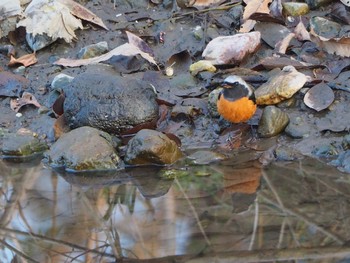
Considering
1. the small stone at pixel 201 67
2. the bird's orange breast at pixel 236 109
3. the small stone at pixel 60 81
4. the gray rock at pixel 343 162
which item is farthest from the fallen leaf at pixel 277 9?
the small stone at pixel 60 81

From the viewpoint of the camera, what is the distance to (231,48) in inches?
236

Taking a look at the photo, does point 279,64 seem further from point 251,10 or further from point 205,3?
point 205,3

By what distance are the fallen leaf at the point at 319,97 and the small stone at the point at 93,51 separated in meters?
2.06

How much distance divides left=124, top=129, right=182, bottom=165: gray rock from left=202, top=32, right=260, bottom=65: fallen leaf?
4.04 ft

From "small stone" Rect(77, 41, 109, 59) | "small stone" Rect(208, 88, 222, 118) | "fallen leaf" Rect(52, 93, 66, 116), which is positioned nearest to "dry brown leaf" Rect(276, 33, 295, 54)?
"small stone" Rect(208, 88, 222, 118)

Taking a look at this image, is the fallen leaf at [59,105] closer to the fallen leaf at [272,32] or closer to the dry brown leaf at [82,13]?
the dry brown leaf at [82,13]

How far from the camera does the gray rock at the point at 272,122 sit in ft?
17.4

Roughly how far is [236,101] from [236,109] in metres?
0.07

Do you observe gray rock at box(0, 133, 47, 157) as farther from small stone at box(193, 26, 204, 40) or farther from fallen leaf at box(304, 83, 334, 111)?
fallen leaf at box(304, 83, 334, 111)

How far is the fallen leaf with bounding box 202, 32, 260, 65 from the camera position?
599 centimetres

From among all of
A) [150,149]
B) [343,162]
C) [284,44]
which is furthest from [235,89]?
[284,44]

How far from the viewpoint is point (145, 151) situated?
195 inches

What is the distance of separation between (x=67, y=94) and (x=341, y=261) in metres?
2.99

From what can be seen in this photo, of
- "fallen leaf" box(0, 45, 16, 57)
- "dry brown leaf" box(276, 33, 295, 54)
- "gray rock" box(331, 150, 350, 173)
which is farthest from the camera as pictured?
"fallen leaf" box(0, 45, 16, 57)
